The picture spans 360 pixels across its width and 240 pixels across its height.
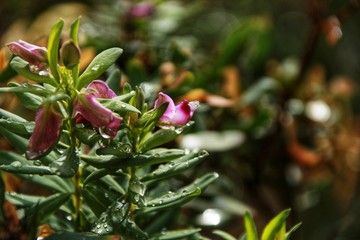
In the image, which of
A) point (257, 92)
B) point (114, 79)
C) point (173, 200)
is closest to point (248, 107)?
point (257, 92)

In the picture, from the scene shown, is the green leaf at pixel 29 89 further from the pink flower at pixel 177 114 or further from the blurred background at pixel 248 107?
the blurred background at pixel 248 107

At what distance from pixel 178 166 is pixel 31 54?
0.16 meters

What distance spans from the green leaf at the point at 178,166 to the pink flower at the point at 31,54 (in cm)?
14

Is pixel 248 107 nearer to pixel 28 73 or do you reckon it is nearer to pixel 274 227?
pixel 274 227

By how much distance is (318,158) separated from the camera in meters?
1.25

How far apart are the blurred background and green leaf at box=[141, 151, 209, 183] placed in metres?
0.32

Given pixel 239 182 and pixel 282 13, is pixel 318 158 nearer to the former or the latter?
pixel 239 182

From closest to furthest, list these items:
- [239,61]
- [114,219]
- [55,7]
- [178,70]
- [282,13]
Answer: [114,219] → [178,70] → [239,61] → [55,7] → [282,13]

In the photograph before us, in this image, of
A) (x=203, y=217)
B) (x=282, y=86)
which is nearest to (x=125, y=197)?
(x=203, y=217)

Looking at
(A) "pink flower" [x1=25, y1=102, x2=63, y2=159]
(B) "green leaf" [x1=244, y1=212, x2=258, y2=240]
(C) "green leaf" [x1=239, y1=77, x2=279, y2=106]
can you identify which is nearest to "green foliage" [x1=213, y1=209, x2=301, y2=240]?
(B) "green leaf" [x1=244, y1=212, x2=258, y2=240]

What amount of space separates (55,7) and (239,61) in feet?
1.51

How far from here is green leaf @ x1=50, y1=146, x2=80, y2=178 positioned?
0.55 metres

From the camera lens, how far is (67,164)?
1.83ft

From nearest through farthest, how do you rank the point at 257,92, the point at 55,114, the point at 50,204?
1. the point at 55,114
2. the point at 50,204
3. the point at 257,92
